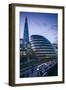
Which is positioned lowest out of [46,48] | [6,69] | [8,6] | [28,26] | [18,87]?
[18,87]

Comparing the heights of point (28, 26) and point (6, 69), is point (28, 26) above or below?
above

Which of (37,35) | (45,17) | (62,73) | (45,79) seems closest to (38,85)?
(45,79)

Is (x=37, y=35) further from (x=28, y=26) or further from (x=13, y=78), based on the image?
(x=13, y=78)

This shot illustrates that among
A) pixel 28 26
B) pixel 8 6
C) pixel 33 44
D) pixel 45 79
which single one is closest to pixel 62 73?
pixel 45 79

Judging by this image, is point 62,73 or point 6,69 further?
point 62,73

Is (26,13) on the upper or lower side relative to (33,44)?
upper

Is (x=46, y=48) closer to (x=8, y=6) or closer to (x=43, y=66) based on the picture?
(x=43, y=66)

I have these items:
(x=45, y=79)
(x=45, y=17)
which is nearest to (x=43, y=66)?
(x=45, y=79)
